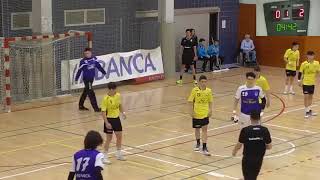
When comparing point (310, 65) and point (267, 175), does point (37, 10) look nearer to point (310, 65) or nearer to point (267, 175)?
point (310, 65)

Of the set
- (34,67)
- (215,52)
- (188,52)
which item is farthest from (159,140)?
(215,52)

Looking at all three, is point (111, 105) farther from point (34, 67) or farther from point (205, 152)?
point (34, 67)

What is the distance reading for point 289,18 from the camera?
94.8 feet

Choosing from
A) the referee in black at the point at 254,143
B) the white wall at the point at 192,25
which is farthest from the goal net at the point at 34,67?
the referee in black at the point at 254,143

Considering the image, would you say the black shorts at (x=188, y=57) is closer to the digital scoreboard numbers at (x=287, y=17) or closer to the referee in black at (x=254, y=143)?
the digital scoreboard numbers at (x=287, y=17)

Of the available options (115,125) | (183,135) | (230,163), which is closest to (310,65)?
(183,135)

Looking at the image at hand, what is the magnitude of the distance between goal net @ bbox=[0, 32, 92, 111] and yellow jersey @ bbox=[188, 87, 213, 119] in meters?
7.74

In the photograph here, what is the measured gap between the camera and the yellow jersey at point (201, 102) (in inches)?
523

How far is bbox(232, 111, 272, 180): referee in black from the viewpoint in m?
9.70

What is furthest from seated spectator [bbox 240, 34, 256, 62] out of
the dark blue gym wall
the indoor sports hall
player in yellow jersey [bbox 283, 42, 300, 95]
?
player in yellow jersey [bbox 283, 42, 300, 95]

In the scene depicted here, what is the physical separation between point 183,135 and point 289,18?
49.6 ft

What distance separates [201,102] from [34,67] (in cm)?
876

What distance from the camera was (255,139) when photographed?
972 centimetres

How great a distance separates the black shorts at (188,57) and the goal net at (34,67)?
4.85 meters
